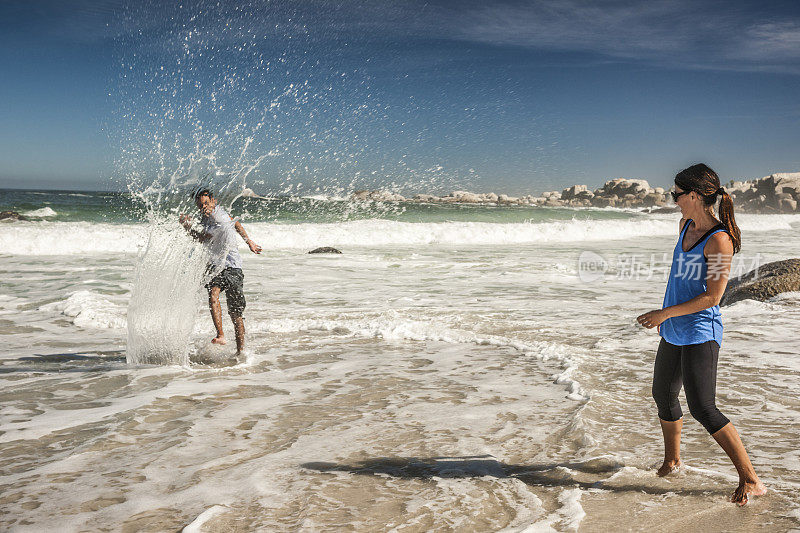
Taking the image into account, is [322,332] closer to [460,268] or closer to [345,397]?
[345,397]

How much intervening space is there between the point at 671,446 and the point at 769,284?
7.72 m

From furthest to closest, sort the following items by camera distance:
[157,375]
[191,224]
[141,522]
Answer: [191,224] → [157,375] → [141,522]

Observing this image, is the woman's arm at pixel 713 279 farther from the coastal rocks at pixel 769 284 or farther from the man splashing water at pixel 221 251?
the coastal rocks at pixel 769 284

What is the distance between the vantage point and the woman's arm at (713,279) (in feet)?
9.46

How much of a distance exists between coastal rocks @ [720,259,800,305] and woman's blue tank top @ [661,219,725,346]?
288 inches

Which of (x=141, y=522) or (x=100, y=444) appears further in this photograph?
(x=100, y=444)

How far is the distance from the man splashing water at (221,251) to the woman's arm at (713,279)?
15.7 feet

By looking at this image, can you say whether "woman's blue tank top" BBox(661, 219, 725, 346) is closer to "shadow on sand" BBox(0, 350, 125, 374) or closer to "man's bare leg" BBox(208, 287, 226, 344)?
"man's bare leg" BBox(208, 287, 226, 344)

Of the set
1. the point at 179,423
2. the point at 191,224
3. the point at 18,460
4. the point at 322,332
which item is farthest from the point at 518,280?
the point at 18,460

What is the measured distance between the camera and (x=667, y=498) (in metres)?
3.16

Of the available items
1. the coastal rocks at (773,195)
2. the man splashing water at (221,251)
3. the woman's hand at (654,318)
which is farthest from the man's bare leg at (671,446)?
the coastal rocks at (773,195)

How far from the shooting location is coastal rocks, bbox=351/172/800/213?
216 feet

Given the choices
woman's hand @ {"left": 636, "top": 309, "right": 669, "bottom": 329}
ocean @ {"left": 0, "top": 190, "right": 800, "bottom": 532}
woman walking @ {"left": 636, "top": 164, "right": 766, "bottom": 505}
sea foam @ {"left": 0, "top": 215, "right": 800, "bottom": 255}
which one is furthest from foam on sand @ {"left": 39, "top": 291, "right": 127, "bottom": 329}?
sea foam @ {"left": 0, "top": 215, "right": 800, "bottom": 255}

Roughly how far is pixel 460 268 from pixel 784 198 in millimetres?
65091
